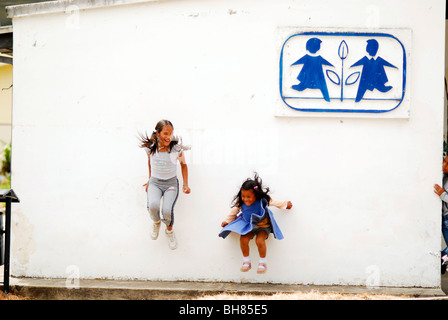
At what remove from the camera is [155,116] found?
6.33m

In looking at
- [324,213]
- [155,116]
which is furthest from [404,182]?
[155,116]

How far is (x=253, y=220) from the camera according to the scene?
6.04 metres

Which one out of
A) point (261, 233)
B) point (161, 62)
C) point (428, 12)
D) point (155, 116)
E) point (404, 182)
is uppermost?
point (428, 12)

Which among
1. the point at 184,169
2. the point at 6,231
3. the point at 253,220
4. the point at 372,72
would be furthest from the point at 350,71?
the point at 6,231

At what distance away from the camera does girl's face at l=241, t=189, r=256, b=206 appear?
6016mm

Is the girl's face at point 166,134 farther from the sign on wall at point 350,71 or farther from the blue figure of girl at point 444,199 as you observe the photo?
the blue figure of girl at point 444,199

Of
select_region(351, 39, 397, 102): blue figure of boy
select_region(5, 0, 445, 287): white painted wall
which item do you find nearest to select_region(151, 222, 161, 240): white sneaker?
select_region(5, 0, 445, 287): white painted wall

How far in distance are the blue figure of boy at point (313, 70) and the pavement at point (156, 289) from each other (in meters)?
2.12

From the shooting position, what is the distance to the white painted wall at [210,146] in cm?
618

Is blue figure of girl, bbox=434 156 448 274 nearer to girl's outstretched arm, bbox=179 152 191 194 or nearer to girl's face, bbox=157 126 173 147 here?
girl's outstretched arm, bbox=179 152 191 194

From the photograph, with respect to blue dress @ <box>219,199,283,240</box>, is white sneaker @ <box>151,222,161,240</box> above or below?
below

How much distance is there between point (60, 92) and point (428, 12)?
4.15 metres

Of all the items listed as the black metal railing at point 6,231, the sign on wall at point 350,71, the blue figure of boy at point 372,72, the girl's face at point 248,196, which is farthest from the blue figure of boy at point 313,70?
the black metal railing at point 6,231

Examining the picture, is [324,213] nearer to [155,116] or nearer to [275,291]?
[275,291]
